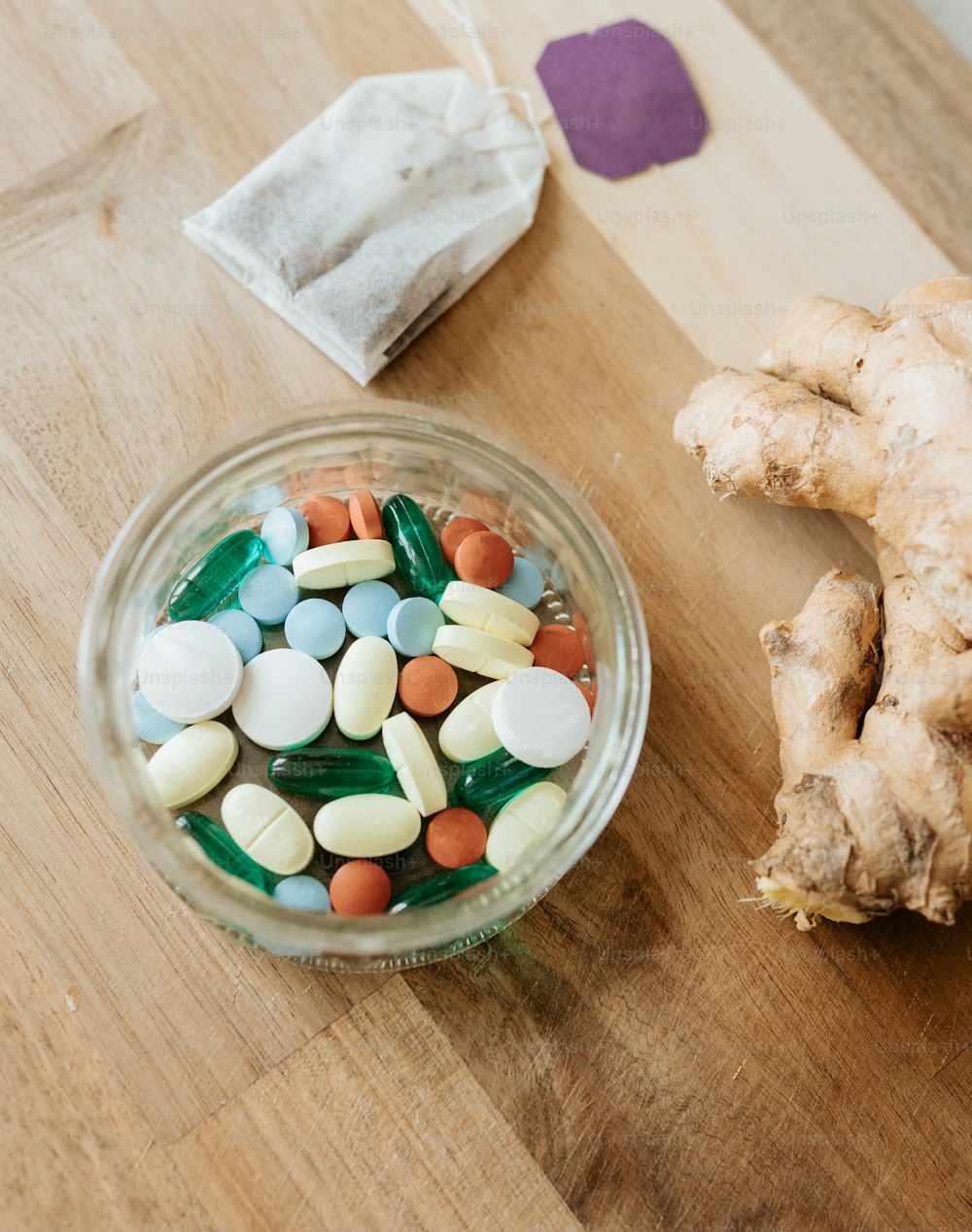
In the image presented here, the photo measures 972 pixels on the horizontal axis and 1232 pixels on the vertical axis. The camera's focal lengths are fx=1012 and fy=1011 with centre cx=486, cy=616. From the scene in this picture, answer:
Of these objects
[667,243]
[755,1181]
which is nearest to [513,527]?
[667,243]

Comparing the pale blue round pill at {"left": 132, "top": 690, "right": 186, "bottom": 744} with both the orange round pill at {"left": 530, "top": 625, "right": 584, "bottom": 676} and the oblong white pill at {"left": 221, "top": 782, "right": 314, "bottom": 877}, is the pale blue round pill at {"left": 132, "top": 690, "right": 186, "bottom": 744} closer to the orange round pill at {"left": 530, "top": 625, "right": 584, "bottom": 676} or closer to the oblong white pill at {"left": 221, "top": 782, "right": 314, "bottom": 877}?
the oblong white pill at {"left": 221, "top": 782, "right": 314, "bottom": 877}

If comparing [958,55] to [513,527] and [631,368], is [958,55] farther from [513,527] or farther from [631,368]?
[513,527]

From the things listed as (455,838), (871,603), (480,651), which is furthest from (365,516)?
(871,603)

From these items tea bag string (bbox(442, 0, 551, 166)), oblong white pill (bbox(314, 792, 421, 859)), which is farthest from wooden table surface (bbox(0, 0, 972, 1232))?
oblong white pill (bbox(314, 792, 421, 859))

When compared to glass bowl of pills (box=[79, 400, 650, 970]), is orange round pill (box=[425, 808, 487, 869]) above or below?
below

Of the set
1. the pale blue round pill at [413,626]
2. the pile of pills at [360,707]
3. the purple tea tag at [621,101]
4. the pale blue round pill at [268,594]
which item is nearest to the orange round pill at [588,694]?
the pile of pills at [360,707]

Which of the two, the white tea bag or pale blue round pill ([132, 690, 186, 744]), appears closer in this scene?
pale blue round pill ([132, 690, 186, 744])

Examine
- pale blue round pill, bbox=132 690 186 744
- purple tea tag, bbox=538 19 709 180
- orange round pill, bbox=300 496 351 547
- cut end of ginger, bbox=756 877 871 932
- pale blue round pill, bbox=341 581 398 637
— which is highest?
purple tea tag, bbox=538 19 709 180
